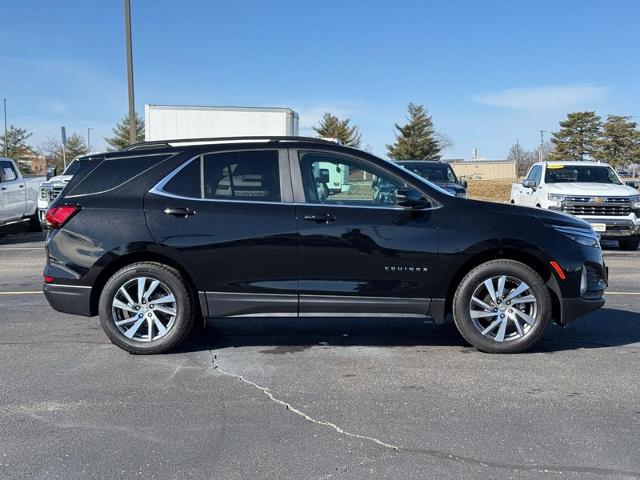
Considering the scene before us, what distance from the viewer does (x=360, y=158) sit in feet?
17.6

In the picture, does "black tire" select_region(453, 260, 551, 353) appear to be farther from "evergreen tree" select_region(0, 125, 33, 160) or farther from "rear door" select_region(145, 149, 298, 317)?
"evergreen tree" select_region(0, 125, 33, 160)

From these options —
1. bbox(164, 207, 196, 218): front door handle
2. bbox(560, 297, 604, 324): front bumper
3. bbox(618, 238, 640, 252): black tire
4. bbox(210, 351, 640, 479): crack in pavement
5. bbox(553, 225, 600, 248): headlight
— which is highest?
bbox(164, 207, 196, 218): front door handle

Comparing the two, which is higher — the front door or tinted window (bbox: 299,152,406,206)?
tinted window (bbox: 299,152,406,206)

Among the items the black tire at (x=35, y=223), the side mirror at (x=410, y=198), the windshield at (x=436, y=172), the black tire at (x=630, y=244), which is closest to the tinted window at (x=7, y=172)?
the black tire at (x=35, y=223)

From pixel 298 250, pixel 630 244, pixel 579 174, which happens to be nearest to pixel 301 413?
pixel 298 250

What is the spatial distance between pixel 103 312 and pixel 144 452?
2.02 meters

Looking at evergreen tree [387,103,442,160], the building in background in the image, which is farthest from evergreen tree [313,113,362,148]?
the building in background

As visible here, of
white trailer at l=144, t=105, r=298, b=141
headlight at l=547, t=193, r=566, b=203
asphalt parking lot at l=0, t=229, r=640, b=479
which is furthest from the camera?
white trailer at l=144, t=105, r=298, b=141

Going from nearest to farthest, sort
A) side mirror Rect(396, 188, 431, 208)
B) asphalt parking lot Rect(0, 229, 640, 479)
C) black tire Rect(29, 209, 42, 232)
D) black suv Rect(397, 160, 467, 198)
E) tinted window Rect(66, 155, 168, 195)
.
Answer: asphalt parking lot Rect(0, 229, 640, 479) < side mirror Rect(396, 188, 431, 208) < tinted window Rect(66, 155, 168, 195) < black tire Rect(29, 209, 42, 232) < black suv Rect(397, 160, 467, 198)

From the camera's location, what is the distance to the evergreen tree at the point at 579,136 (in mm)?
54438

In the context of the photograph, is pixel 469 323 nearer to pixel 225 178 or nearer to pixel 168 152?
pixel 225 178

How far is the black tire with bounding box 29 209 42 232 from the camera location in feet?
53.2

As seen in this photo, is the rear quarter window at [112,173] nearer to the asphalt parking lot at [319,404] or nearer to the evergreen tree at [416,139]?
the asphalt parking lot at [319,404]

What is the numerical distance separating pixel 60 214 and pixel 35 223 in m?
12.3
